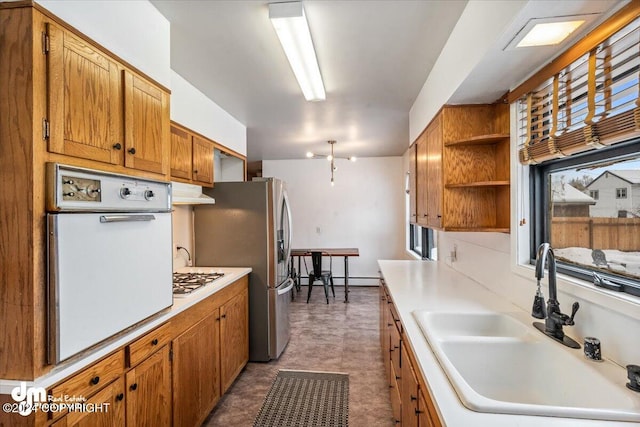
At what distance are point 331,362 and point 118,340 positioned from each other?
7.24 ft

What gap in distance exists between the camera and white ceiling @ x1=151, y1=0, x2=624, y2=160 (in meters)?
1.67

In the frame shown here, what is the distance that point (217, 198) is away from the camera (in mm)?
3162

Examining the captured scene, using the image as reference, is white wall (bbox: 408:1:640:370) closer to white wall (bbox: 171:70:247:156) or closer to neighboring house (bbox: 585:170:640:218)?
neighboring house (bbox: 585:170:640:218)

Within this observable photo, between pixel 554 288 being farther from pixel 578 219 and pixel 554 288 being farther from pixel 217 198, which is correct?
pixel 217 198

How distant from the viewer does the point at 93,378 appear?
1226 mm

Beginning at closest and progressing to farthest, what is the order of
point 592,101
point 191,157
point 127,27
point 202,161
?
point 592,101 < point 127,27 < point 191,157 < point 202,161

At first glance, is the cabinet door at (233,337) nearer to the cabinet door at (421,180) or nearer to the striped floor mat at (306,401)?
the striped floor mat at (306,401)

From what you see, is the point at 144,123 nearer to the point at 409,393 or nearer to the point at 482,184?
the point at 409,393

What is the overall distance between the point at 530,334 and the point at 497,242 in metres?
0.84

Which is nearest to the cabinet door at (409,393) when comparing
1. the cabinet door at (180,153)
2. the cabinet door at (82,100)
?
the cabinet door at (82,100)

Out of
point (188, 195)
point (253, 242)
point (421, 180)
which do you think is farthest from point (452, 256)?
point (188, 195)

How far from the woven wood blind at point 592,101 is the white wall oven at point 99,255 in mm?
1918

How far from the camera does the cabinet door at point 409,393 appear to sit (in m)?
1.26

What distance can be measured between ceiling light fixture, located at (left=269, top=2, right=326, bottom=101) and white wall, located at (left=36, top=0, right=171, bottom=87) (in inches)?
25.3
